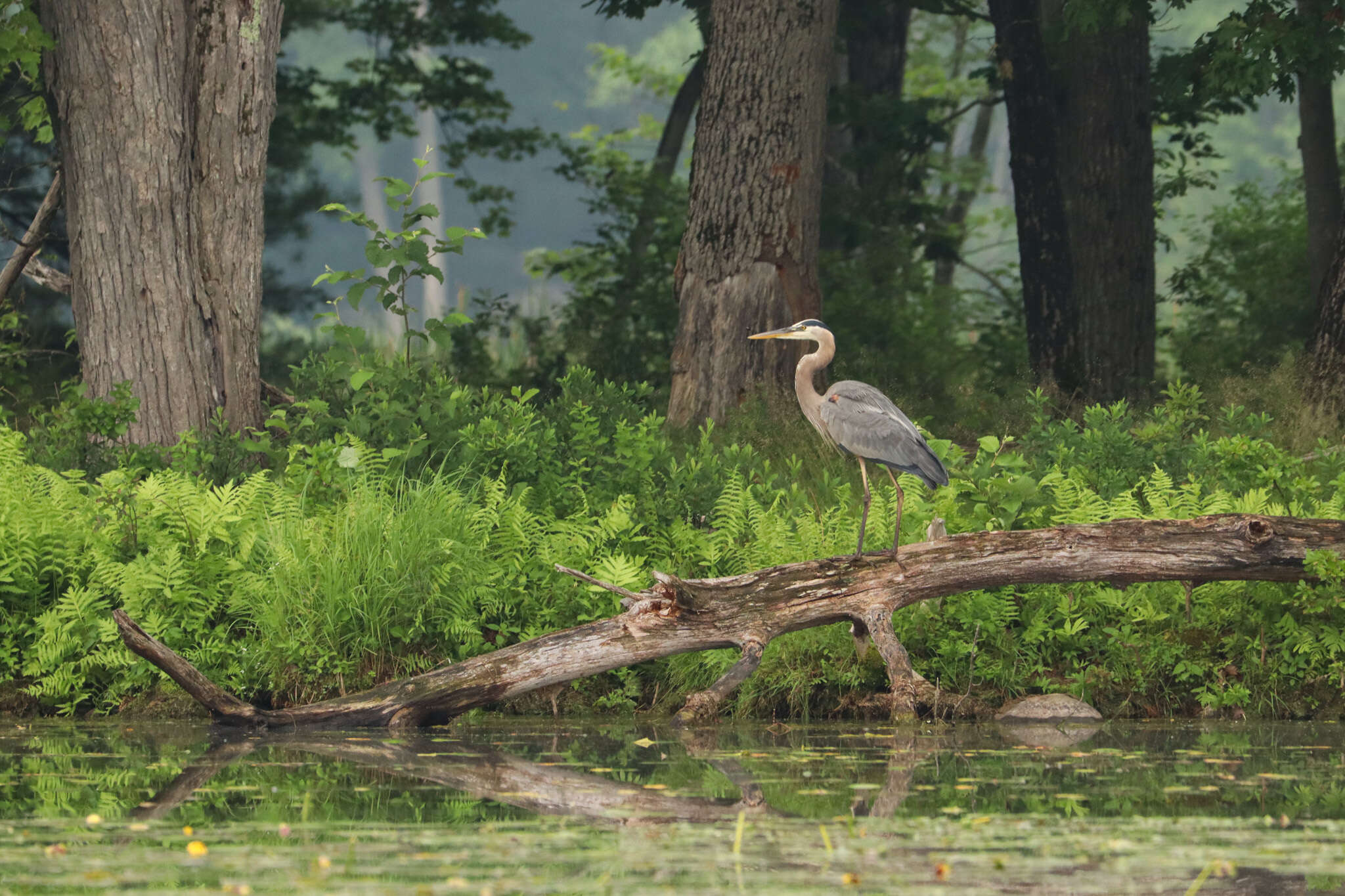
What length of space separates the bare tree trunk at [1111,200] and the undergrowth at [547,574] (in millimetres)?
6264

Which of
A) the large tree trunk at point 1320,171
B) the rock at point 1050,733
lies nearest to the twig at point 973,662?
the rock at point 1050,733

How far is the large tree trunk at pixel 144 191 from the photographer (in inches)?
409

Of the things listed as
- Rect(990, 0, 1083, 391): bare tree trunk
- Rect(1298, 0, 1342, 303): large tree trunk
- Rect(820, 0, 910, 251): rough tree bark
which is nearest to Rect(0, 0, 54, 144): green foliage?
Rect(820, 0, 910, 251): rough tree bark

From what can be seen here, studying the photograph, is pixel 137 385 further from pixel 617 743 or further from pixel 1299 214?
pixel 1299 214

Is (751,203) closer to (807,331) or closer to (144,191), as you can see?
(807,331)

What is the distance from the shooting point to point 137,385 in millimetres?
10375

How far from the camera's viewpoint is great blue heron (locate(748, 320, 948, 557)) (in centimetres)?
765

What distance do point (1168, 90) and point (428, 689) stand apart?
9.98 meters

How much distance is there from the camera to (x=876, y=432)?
776 cm

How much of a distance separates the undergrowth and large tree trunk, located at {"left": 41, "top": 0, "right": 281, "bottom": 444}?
0.99 m

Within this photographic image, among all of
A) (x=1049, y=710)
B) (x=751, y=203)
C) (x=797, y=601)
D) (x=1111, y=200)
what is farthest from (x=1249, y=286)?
(x=797, y=601)

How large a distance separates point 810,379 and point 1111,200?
8510 mm

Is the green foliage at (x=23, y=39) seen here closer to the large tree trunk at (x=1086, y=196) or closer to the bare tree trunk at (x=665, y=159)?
the bare tree trunk at (x=665, y=159)

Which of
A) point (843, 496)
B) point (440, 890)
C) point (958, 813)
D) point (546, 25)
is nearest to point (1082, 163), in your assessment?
point (843, 496)
